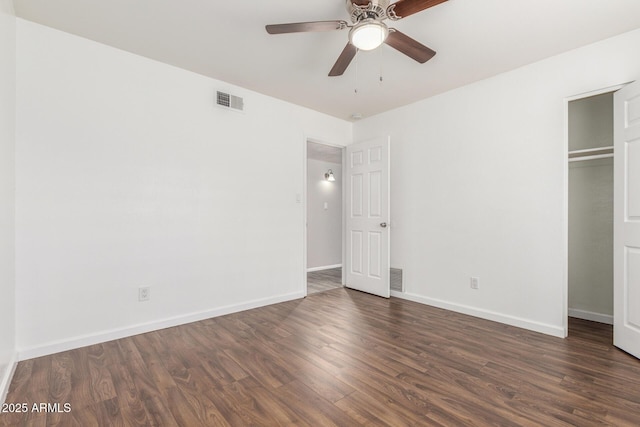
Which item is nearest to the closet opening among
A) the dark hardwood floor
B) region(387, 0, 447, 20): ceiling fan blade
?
the dark hardwood floor

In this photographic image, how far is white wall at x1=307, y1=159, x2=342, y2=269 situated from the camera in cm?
621

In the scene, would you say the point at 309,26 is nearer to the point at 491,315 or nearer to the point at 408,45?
the point at 408,45

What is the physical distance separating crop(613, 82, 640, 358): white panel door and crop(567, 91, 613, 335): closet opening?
592 millimetres

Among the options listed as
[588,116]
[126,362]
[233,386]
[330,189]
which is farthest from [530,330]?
[330,189]

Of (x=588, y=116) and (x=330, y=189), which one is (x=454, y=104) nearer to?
(x=588, y=116)

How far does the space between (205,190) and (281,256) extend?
128 centimetres

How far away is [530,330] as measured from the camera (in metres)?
2.89

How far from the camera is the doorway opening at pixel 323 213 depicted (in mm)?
6152

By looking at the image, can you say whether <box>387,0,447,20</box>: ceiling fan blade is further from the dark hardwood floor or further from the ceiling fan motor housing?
the dark hardwood floor

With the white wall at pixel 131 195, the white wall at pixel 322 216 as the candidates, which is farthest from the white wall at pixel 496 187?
the white wall at pixel 322 216

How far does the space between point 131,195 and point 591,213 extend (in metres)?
4.68

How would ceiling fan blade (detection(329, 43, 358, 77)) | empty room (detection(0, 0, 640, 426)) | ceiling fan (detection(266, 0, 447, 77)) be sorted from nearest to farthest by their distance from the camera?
ceiling fan (detection(266, 0, 447, 77)) < empty room (detection(0, 0, 640, 426)) < ceiling fan blade (detection(329, 43, 358, 77))

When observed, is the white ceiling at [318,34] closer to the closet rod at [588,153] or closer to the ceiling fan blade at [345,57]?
the ceiling fan blade at [345,57]

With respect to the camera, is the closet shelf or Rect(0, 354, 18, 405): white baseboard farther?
the closet shelf
